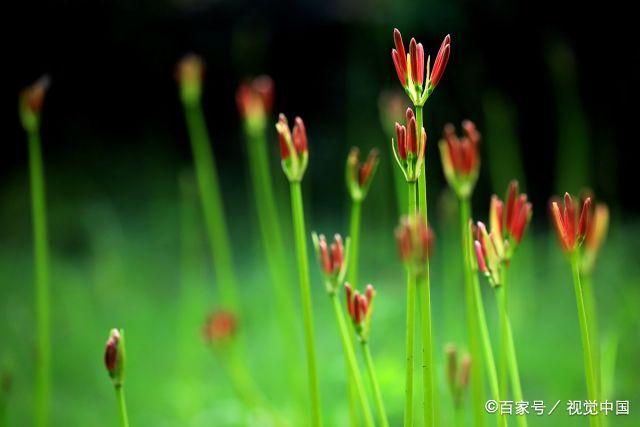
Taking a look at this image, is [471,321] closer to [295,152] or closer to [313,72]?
[295,152]

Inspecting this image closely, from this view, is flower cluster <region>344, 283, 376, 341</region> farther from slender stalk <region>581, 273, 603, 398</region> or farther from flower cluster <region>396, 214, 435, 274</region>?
slender stalk <region>581, 273, 603, 398</region>

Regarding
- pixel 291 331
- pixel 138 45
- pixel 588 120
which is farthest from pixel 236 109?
pixel 291 331

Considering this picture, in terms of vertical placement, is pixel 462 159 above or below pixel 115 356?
above

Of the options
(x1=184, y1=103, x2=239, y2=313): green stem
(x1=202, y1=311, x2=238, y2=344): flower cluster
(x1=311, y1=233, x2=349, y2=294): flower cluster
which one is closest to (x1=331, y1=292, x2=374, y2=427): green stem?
(x1=311, y1=233, x2=349, y2=294): flower cluster

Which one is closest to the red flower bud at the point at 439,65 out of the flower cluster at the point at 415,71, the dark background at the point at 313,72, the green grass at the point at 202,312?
the flower cluster at the point at 415,71

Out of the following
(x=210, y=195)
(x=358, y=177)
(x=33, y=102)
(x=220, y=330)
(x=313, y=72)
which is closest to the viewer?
(x=358, y=177)

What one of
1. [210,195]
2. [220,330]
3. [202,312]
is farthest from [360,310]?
[210,195]

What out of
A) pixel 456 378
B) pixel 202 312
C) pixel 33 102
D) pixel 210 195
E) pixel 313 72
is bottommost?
pixel 456 378
